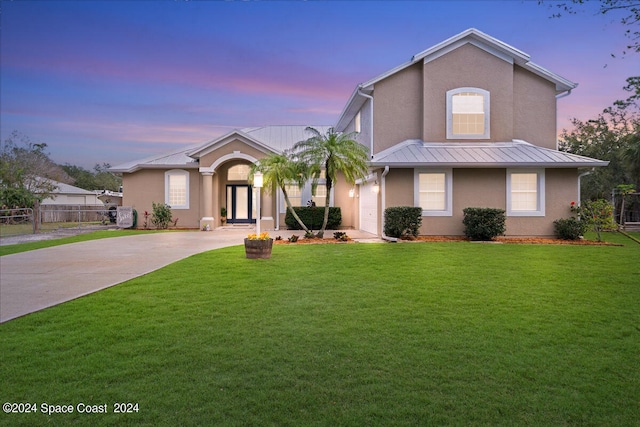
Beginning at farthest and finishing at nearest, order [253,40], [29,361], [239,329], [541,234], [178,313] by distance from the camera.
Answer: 1. [253,40]
2. [541,234]
3. [178,313]
4. [239,329]
5. [29,361]

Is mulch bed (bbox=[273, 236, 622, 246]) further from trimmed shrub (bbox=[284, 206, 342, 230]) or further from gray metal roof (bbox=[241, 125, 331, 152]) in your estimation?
gray metal roof (bbox=[241, 125, 331, 152])

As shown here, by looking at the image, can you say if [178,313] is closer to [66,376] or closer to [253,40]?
[66,376]

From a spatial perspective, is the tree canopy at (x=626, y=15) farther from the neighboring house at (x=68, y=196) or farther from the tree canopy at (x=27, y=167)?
the neighboring house at (x=68, y=196)

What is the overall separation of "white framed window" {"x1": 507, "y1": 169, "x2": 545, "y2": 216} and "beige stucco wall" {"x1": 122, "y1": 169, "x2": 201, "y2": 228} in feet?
54.3

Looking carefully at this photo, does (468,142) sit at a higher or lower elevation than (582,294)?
higher

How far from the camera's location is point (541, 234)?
16438mm

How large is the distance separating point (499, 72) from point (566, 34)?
10.3 feet

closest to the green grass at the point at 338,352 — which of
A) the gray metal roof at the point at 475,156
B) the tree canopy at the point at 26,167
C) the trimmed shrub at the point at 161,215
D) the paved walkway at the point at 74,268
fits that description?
the paved walkway at the point at 74,268

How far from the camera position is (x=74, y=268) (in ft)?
32.3

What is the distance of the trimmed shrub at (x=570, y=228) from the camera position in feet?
51.5

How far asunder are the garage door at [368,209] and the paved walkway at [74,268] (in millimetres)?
6610

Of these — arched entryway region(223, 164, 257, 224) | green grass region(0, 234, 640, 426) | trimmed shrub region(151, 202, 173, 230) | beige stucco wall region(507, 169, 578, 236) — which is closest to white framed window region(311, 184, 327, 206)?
arched entryway region(223, 164, 257, 224)

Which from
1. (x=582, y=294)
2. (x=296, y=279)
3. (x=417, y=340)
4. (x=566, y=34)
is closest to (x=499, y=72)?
(x=566, y=34)

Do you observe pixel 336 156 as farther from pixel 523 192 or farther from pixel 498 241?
pixel 523 192
